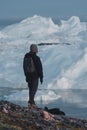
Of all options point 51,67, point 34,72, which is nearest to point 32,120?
point 34,72

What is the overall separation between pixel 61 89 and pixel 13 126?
157 ft

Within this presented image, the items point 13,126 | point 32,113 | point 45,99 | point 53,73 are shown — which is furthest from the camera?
point 53,73

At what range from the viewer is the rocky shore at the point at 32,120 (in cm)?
1544

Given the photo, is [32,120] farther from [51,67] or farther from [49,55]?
[49,55]

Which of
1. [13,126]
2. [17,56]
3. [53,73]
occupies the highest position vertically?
[17,56]

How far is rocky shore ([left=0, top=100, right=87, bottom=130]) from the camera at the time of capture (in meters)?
15.4

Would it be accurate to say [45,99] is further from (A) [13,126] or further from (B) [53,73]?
(A) [13,126]

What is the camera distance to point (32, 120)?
16.2 metres

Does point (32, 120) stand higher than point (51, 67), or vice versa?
point (51, 67)

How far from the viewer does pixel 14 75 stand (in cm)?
7525

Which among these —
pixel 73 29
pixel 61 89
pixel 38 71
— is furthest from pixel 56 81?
pixel 73 29

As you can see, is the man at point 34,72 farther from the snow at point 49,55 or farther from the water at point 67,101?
the snow at point 49,55

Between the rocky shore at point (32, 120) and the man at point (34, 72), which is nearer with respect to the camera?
the rocky shore at point (32, 120)

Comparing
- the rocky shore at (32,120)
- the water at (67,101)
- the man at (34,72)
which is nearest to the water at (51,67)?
the water at (67,101)
